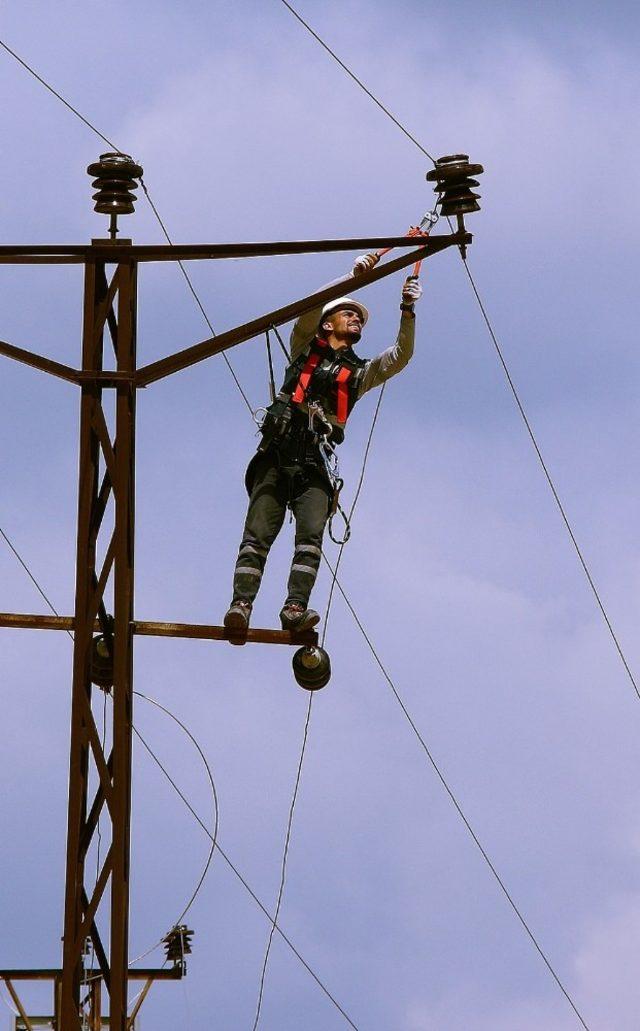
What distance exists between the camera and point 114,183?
13812mm

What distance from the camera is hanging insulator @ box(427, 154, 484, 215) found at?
45.3 feet

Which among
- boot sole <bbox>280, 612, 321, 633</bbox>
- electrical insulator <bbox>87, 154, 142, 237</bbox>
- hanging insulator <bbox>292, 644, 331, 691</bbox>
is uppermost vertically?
electrical insulator <bbox>87, 154, 142, 237</bbox>

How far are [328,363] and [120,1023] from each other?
3.78 metres

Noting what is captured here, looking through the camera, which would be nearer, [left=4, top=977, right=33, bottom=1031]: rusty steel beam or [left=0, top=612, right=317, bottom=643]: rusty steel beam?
[left=0, top=612, right=317, bottom=643]: rusty steel beam

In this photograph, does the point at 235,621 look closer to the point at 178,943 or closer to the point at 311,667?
the point at 311,667

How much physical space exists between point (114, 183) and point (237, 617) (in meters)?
2.36

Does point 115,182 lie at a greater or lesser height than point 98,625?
greater

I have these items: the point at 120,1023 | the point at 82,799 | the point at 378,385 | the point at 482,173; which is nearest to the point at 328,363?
the point at 378,385

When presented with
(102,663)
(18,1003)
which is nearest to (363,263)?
(102,663)

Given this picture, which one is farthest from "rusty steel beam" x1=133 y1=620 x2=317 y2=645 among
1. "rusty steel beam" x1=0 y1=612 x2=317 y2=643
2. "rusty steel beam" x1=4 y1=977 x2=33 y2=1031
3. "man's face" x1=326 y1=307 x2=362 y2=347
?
"rusty steel beam" x1=4 y1=977 x2=33 y2=1031

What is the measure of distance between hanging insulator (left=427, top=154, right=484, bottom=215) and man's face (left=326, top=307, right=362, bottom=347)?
87cm

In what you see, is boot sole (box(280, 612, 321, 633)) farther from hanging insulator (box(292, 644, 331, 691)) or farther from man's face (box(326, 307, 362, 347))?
man's face (box(326, 307, 362, 347))

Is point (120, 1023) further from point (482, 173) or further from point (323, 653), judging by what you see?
point (482, 173)

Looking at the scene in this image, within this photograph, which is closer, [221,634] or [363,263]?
[221,634]
